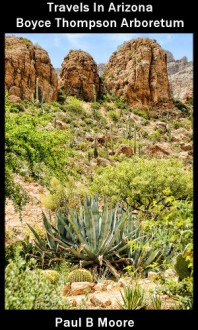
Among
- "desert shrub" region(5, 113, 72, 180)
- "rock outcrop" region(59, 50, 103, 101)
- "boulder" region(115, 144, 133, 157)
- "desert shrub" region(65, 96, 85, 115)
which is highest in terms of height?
"rock outcrop" region(59, 50, 103, 101)

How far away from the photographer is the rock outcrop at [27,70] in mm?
39312

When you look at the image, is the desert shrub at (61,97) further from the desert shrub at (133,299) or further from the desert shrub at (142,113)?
the desert shrub at (133,299)

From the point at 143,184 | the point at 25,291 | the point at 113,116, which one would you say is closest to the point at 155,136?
the point at 113,116

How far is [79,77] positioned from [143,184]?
3779 centimetres

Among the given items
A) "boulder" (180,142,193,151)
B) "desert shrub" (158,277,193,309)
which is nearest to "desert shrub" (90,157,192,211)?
"desert shrub" (158,277,193,309)

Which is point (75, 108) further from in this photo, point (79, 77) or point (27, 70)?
point (79, 77)

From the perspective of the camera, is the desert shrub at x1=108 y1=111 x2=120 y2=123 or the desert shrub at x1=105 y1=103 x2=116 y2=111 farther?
the desert shrub at x1=105 y1=103 x2=116 y2=111

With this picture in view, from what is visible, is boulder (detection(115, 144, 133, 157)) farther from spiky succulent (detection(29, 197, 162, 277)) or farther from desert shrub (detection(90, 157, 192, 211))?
spiky succulent (detection(29, 197, 162, 277))

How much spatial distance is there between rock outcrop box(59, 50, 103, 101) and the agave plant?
41.0 meters

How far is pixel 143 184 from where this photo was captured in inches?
520

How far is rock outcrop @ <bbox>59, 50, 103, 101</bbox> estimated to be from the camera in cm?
4822

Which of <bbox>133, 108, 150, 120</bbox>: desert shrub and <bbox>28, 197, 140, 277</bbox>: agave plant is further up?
<bbox>133, 108, 150, 120</bbox>: desert shrub

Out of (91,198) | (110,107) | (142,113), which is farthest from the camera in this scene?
(142,113)
